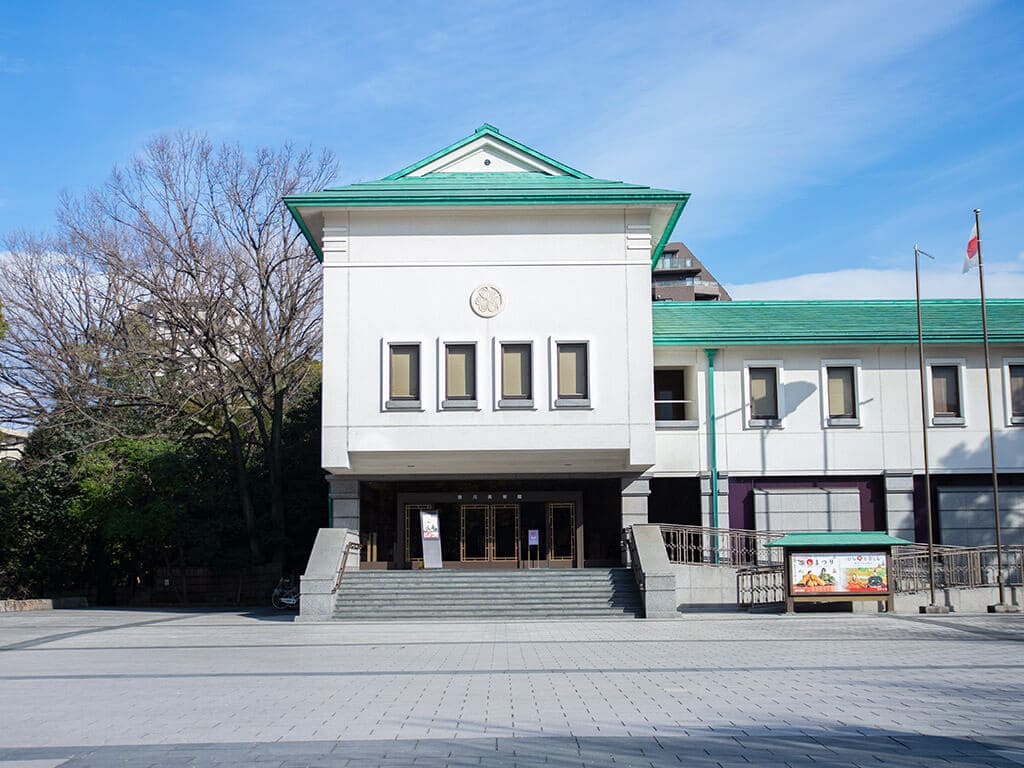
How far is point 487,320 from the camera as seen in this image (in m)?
27.6

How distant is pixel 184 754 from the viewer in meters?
8.88

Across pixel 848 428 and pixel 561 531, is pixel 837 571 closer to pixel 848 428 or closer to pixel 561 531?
pixel 848 428

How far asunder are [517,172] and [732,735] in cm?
2183

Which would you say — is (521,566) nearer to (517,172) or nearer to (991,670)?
(517,172)

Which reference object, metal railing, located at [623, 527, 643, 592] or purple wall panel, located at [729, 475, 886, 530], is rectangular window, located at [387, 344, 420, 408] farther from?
purple wall panel, located at [729, 475, 886, 530]

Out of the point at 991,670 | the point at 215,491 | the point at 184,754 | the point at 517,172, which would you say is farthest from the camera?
the point at 215,491

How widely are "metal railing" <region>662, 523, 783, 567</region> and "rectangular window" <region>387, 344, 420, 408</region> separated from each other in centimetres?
713

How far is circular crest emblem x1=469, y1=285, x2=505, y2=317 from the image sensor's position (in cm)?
2758

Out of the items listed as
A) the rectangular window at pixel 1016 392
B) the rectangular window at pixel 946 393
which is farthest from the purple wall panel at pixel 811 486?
the rectangular window at pixel 1016 392

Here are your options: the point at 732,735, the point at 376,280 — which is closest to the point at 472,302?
the point at 376,280

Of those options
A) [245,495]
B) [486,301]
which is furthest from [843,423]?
[245,495]

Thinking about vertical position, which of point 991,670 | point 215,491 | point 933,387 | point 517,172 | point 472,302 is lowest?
point 991,670

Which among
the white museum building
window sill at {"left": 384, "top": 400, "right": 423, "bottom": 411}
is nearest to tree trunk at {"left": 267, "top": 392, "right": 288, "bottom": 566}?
the white museum building

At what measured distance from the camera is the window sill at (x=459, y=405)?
27.2 m
